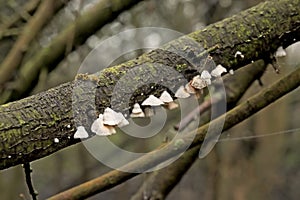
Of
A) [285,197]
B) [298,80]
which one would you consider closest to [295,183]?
[285,197]

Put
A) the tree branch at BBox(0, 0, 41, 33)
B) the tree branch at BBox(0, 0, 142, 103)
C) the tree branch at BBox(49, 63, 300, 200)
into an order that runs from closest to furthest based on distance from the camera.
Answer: the tree branch at BBox(49, 63, 300, 200) < the tree branch at BBox(0, 0, 142, 103) < the tree branch at BBox(0, 0, 41, 33)

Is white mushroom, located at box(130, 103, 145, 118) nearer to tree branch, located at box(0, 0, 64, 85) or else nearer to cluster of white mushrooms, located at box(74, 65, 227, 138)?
cluster of white mushrooms, located at box(74, 65, 227, 138)

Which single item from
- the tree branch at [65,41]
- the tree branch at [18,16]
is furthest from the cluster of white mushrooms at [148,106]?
the tree branch at [18,16]

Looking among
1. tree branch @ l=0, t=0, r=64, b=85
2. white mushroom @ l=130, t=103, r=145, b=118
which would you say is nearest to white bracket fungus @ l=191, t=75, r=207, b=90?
white mushroom @ l=130, t=103, r=145, b=118

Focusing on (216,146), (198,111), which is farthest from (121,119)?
(216,146)

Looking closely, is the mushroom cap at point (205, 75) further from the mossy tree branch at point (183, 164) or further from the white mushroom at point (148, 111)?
the mossy tree branch at point (183, 164)

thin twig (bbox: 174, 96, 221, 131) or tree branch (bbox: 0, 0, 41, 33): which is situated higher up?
tree branch (bbox: 0, 0, 41, 33)

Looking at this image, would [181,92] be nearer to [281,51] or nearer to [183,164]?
[281,51]
